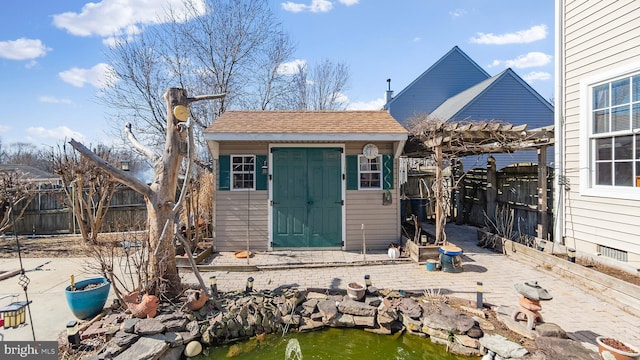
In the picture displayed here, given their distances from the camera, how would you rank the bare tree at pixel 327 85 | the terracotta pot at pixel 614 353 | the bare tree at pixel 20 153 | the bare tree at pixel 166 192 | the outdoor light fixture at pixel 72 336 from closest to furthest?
the terracotta pot at pixel 614 353, the outdoor light fixture at pixel 72 336, the bare tree at pixel 166 192, the bare tree at pixel 327 85, the bare tree at pixel 20 153

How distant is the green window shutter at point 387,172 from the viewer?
6949mm

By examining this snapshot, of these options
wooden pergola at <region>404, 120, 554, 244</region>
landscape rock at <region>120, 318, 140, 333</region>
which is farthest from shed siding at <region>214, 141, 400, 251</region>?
landscape rock at <region>120, 318, 140, 333</region>

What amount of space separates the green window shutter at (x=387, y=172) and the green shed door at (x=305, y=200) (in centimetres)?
107

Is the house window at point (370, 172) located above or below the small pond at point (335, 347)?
above

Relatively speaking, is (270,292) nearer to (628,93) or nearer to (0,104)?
(628,93)

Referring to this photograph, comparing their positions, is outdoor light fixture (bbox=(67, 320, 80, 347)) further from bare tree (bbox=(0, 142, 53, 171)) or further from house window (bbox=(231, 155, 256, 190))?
bare tree (bbox=(0, 142, 53, 171))

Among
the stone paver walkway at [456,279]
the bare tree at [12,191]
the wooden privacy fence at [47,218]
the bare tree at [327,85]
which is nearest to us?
the stone paver walkway at [456,279]

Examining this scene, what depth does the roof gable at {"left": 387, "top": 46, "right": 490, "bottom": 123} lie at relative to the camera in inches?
666

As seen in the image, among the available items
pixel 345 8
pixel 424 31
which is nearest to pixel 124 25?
pixel 345 8

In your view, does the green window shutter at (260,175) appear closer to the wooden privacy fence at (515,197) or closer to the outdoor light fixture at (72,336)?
the outdoor light fixture at (72,336)

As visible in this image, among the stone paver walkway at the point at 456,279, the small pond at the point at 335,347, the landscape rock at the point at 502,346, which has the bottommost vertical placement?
the small pond at the point at 335,347

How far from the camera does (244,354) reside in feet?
11.5

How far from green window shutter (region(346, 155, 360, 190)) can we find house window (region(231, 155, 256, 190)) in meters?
2.26

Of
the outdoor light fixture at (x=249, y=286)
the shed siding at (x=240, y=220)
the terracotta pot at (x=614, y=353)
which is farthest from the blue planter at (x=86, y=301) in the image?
the terracotta pot at (x=614, y=353)
